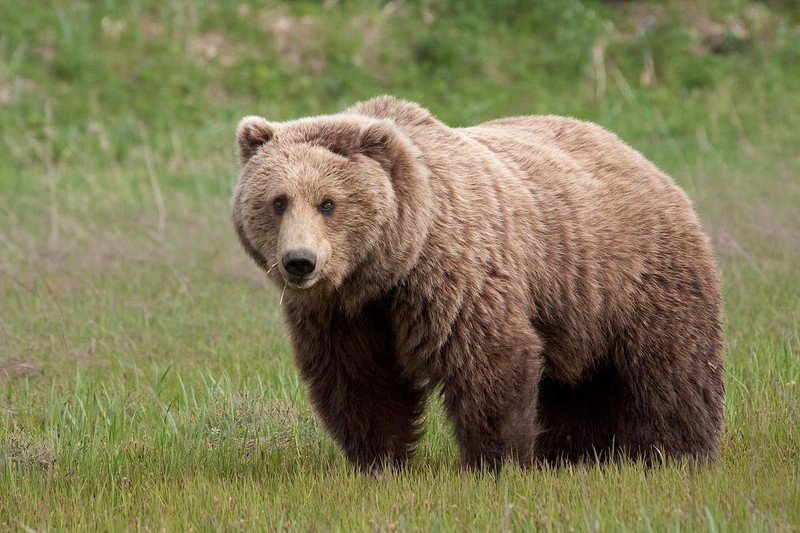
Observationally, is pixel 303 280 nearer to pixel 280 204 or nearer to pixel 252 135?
pixel 280 204

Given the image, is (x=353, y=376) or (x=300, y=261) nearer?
(x=300, y=261)

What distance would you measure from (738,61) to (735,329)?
11237 millimetres

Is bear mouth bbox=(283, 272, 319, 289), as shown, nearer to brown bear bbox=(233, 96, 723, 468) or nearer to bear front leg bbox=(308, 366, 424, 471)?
brown bear bbox=(233, 96, 723, 468)

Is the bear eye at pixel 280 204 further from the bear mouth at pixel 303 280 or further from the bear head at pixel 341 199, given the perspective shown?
the bear mouth at pixel 303 280

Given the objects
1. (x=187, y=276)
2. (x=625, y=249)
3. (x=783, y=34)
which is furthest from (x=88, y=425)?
(x=783, y=34)

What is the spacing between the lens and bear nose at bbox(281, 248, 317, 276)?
4.78 meters

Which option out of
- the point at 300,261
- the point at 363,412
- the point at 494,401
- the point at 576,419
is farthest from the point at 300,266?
the point at 576,419

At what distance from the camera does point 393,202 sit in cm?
514

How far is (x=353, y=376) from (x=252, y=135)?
1161 millimetres

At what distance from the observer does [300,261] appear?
479 cm

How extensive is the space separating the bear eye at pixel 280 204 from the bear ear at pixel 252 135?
40 centimetres

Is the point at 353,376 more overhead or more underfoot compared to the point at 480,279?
more underfoot

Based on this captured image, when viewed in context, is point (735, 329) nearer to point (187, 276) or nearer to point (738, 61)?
point (187, 276)

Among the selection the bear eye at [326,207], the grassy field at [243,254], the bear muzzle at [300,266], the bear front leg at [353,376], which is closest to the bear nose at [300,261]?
the bear muzzle at [300,266]
